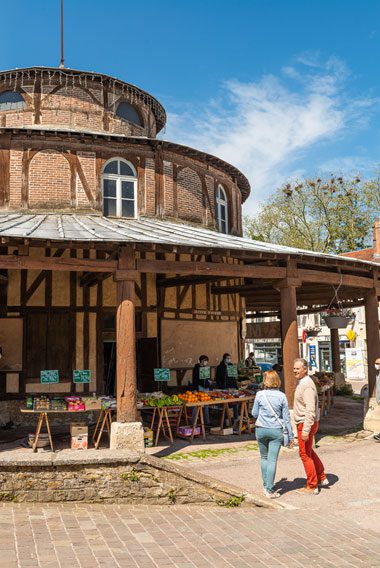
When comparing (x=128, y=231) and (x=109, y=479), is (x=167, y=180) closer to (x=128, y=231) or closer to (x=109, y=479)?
(x=128, y=231)

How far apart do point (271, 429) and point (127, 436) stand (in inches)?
121

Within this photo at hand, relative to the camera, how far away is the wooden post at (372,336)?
42.7 feet

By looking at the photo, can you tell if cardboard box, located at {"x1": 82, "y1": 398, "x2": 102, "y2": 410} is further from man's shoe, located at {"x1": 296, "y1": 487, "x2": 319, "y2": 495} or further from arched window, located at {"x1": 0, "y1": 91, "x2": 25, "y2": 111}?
arched window, located at {"x1": 0, "y1": 91, "x2": 25, "y2": 111}

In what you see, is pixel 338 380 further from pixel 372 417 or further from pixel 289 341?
pixel 289 341

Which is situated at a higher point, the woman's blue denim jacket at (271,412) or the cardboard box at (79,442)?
the woman's blue denim jacket at (271,412)

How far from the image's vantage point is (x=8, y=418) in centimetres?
1258

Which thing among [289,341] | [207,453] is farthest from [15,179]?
[207,453]

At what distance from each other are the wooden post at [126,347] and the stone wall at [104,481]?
1537 millimetres

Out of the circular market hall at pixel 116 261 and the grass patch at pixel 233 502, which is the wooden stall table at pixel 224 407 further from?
the grass patch at pixel 233 502

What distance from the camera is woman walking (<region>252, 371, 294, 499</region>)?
7133 millimetres

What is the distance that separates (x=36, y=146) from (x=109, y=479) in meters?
9.81

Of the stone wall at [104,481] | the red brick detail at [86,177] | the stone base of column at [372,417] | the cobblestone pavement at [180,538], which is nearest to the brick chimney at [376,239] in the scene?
the stone base of column at [372,417]

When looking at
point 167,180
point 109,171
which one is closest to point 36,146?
point 109,171

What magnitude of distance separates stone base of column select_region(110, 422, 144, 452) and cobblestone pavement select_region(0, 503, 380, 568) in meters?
1.92
